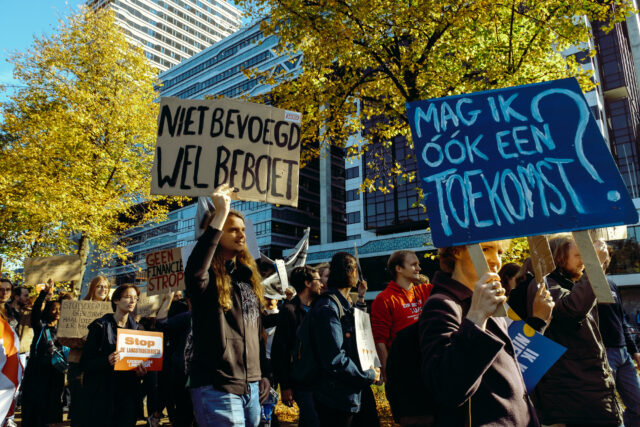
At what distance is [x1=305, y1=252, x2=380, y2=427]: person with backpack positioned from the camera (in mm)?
3486

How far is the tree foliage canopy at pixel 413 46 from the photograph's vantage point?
7.84 meters

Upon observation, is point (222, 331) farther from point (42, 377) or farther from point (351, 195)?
point (351, 195)

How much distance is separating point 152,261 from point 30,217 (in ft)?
30.4

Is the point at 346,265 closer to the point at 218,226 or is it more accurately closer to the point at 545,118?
the point at 218,226


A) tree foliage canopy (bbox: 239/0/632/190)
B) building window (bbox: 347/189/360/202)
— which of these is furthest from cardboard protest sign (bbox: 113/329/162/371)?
building window (bbox: 347/189/360/202)

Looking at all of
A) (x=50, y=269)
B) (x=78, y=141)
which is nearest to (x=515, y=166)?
(x=50, y=269)

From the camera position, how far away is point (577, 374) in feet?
10.4

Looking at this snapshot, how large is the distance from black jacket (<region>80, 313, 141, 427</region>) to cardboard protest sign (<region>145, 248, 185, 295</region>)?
2.31 m

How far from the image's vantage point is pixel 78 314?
605 cm

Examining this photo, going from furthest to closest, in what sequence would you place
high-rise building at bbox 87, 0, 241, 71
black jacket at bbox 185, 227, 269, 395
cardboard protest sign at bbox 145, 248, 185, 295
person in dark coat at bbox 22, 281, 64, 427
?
high-rise building at bbox 87, 0, 241, 71, cardboard protest sign at bbox 145, 248, 185, 295, person in dark coat at bbox 22, 281, 64, 427, black jacket at bbox 185, 227, 269, 395

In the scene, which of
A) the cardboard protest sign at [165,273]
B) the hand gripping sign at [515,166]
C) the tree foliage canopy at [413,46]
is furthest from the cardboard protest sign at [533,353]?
the tree foliage canopy at [413,46]

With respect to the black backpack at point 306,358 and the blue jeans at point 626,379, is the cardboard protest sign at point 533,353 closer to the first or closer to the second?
the black backpack at point 306,358

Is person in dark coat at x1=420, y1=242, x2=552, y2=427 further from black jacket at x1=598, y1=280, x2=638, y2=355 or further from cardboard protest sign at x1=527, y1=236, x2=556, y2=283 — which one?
black jacket at x1=598, y1=280, x2=638, y2=355

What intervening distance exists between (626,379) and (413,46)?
273 inches
